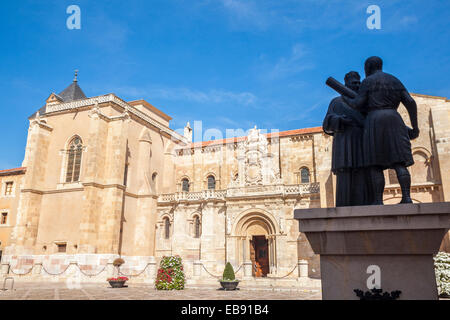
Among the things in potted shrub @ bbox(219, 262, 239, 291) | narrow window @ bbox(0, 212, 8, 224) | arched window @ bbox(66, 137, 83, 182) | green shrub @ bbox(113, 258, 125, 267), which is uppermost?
arched window @ bbox(66, 137, 83, 182)

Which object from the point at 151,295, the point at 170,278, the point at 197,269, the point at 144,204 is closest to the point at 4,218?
the point at 144,204

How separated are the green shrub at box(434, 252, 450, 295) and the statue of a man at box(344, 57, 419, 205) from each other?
1034 centimetres

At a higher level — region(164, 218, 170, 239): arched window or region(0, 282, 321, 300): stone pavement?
region(164, 218, 170, 239): arched window

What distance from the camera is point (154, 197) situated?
29.0 meters

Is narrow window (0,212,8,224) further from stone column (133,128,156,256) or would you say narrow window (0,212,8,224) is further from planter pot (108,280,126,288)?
planter pot (108,280,126,288)

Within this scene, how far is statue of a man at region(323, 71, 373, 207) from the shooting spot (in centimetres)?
467

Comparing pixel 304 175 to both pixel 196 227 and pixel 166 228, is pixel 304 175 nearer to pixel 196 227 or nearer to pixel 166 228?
pixel 196 227

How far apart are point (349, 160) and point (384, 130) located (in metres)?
0.57

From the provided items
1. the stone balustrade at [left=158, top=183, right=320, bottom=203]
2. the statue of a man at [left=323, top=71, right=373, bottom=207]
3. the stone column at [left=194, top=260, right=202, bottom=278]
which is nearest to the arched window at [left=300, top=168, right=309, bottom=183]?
the stone balustrade at [left=158, top=183, right=320, bottom=203]

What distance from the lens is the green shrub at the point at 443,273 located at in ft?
40.4
